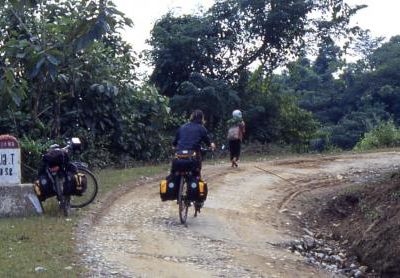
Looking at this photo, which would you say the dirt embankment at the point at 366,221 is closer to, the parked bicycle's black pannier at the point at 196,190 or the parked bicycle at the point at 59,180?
the parked bicycle's black pannier at the point at 196,190

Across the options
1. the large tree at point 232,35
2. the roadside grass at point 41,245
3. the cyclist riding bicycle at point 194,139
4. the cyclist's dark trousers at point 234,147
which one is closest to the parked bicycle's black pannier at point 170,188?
the cyclist riding bicycle at point 194,139

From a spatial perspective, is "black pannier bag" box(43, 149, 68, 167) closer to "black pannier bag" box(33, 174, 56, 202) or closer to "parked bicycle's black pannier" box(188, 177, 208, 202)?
"black pannier bag" box(33, 174, 56, 202)

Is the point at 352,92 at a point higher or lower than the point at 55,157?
higher

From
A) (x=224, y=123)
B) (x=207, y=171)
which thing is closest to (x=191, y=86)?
(x=224, y=123)

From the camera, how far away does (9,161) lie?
33.1 ft

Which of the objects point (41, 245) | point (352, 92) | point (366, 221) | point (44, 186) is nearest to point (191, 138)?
point (44, 186)

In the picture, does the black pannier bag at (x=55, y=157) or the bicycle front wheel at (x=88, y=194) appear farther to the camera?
the bicycle front wheel at (x=88, y=194)

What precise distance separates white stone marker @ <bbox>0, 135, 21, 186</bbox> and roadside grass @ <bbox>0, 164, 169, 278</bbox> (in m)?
0.67

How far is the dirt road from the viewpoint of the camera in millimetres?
7711

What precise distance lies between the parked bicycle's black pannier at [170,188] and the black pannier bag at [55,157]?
1552 millimetres

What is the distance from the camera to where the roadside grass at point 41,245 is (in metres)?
7.02

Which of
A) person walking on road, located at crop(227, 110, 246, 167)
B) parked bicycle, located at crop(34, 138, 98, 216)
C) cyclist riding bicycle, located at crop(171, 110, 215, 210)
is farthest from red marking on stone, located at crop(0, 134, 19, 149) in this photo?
person walking on road, located at crop(227, 110, 246, 167)

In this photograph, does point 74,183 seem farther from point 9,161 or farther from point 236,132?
point 236,132

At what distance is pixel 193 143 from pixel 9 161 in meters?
2.81
